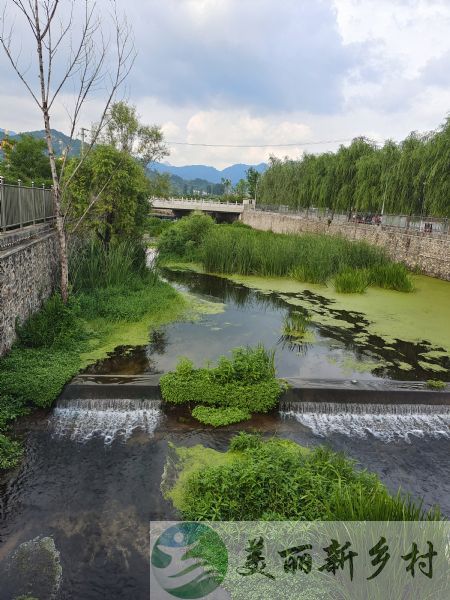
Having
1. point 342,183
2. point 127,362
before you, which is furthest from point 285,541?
point 342,183

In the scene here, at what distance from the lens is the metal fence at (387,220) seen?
14289 millimetres

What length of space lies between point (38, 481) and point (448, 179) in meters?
13.3

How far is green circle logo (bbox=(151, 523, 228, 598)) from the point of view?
3045 mm

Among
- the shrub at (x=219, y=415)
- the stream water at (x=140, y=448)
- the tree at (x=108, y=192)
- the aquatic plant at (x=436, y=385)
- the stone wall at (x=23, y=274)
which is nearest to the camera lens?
the stream water at (x=140, y=448)

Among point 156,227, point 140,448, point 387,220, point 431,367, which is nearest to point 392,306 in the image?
point 431,367

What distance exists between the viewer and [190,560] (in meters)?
3.22

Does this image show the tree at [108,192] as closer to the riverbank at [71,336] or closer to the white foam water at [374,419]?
the riverbank at [71,336]

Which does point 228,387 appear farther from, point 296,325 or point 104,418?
point 296,325

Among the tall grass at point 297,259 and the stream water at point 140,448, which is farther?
the tall grass at point 297,259

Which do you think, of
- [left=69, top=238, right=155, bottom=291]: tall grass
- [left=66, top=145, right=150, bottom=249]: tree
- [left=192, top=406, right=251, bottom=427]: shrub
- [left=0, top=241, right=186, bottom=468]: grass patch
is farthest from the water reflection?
[left=66, top=145, right=150, bottom=249]: tree

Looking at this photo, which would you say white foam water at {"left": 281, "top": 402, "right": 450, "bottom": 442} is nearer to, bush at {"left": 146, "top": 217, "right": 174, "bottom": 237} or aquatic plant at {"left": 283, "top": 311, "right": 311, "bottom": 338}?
aquatic plant at {"left": 283, "top": 311, "right": 311, "bottom": 338}

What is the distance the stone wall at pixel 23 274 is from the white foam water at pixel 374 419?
399 cm

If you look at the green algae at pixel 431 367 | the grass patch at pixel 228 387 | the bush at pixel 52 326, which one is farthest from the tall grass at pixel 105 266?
the green algae at pixel 431 367

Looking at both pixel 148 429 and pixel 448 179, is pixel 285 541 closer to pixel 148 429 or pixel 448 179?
pixel 148 429
